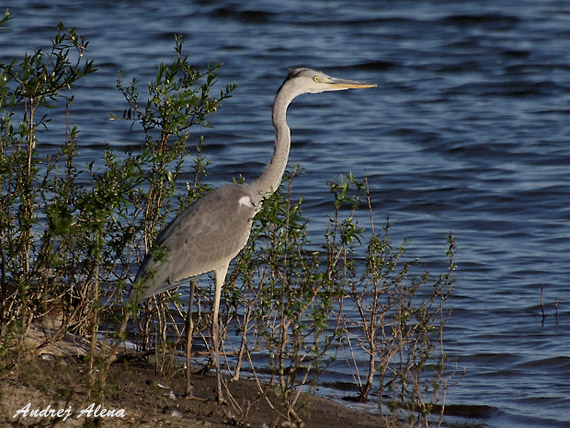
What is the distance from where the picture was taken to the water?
28.8 feet

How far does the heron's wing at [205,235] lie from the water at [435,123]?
1980 mm

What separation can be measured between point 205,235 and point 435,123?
34.7 feet

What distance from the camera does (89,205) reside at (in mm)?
5578

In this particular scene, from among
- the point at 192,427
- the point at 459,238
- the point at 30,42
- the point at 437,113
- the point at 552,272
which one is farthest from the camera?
the point at 30,42

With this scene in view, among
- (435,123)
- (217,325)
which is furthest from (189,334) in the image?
(435,123)

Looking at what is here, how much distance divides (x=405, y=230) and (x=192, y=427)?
22.1 ft

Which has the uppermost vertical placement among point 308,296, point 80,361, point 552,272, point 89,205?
point 89,205

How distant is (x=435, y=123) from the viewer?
16.7 m

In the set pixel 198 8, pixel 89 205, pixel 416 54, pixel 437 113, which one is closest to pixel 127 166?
pixel 89 205

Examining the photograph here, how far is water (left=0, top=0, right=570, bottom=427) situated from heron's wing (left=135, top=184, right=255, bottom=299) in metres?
1.98

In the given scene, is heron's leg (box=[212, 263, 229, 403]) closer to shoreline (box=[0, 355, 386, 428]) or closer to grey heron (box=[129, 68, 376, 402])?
grey heron (box=[129, 68, 376, 402])

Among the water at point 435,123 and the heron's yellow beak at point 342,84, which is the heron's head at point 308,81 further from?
the water at point 435,123

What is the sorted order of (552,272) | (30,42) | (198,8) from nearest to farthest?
(552,272) < (30,42) < (198,8)

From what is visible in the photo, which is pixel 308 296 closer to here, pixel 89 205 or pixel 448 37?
pixel 89 205
